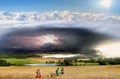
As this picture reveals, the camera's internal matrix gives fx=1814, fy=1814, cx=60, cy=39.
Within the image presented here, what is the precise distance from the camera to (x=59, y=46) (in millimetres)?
43438

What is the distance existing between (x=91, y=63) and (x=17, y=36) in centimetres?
190

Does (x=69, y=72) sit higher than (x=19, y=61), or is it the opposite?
(x=19, y=61)

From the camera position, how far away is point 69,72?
43625 millimetres

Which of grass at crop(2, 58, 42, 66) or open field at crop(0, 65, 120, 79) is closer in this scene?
open field at crop(0, 65, 120, 79)

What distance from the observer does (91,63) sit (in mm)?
43594

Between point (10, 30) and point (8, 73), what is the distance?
1042mm

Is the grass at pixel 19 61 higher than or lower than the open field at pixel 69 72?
higher

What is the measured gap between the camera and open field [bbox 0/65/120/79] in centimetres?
4347

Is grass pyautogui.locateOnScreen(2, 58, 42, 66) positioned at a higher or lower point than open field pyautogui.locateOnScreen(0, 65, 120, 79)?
higher

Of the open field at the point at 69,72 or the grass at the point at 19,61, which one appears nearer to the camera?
the open field at the point at 69,72

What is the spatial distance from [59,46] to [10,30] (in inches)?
48.7

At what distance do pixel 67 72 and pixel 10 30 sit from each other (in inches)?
67.3

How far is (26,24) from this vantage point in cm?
4350

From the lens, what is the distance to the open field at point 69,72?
4347 cm
